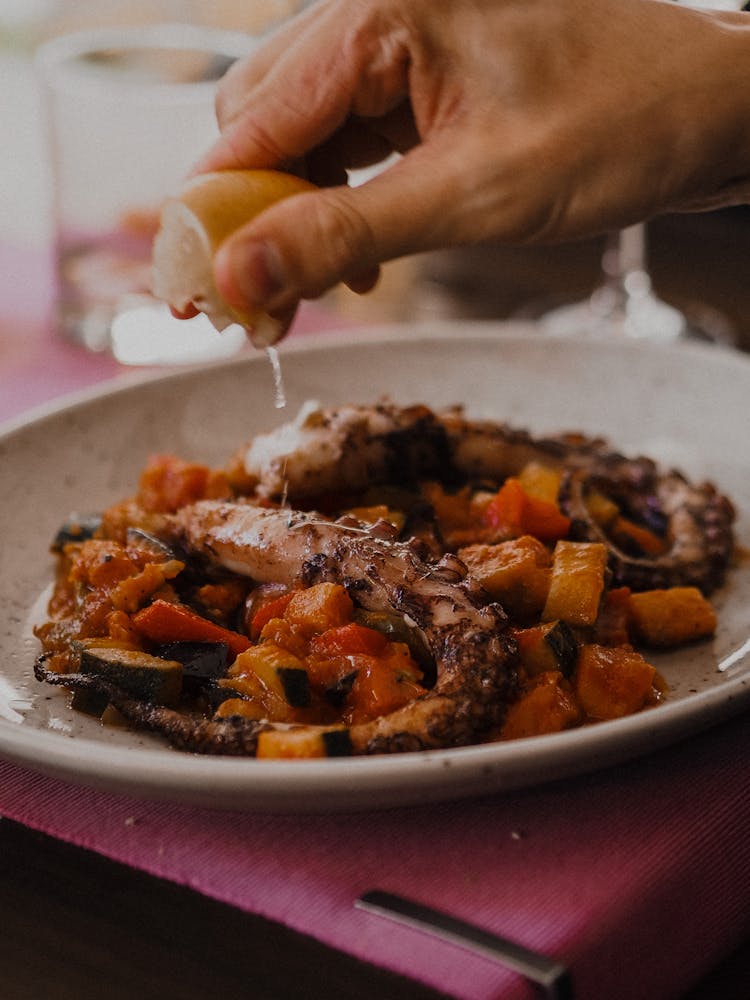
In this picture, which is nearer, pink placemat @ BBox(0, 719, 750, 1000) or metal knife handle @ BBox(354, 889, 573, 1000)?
metal knife handle @ BBox(354, 889, 573, 1000)

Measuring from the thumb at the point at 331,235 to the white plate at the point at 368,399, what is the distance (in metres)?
0.75

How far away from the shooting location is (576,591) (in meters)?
2.60

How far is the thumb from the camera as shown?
2.13 metres

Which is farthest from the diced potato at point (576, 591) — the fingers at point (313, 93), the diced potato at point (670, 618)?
the fingers at point (313, 93)

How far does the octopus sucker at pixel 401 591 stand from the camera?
216 centimetres

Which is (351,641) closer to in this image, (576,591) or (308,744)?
(308,744)

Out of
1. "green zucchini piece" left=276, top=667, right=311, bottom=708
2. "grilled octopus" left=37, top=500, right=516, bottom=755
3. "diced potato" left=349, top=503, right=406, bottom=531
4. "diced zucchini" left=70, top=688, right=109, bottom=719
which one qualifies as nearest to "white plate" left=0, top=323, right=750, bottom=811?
"diced zucchini" left=70, top=688, right=109, bottom=719

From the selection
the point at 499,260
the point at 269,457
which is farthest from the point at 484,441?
the point at 499,260

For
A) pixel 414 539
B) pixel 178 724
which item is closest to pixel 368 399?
pixel 414 539

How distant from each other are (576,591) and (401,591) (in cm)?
41

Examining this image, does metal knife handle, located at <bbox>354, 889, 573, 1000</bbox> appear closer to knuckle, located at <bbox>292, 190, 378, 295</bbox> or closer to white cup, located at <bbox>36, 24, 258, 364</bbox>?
knuckle, located at <bbox>292, 190, 378, 295</bbox>

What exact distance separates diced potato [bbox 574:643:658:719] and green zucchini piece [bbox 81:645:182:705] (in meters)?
0.73

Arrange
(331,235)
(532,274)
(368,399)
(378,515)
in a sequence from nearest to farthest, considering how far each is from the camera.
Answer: (331,235), (378,515), (368,399), (532,274)

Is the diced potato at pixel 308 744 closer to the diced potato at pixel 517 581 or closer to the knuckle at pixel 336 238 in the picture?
the diced potato at pixel 517 581
